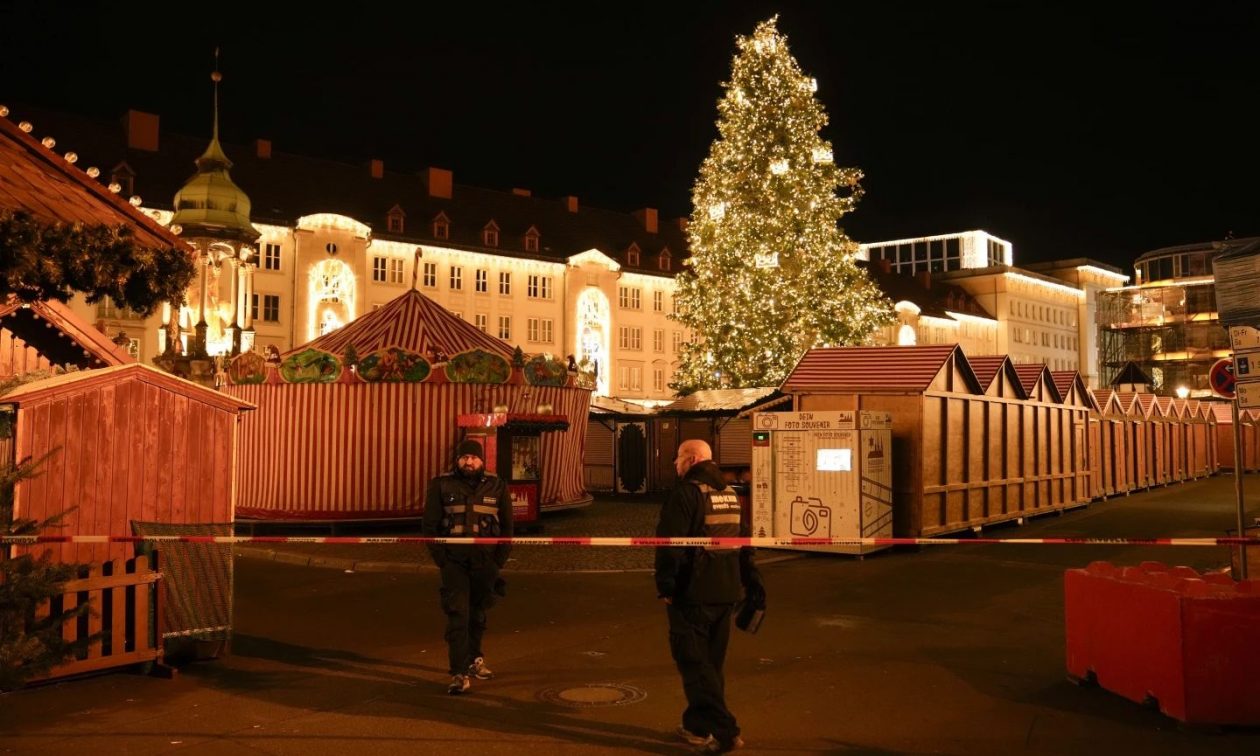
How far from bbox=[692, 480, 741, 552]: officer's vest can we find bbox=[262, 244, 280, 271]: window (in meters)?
45.3

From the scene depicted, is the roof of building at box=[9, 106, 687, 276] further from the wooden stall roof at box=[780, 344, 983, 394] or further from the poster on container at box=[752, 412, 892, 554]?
the poster on container at box=[752, 412, 892, 554]

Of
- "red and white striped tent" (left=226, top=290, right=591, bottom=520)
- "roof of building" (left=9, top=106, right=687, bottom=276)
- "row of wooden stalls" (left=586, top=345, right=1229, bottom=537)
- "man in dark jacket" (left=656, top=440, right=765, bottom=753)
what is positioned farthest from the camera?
"roof of building" (left=9, top=106, right=687, bottom=276)

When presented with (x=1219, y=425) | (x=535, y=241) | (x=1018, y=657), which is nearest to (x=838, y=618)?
(x=1018, y=657)

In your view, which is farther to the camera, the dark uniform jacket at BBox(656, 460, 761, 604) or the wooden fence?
the wooden fence

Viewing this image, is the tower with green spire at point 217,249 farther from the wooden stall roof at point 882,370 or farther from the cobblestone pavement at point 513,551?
the wooden stall roof at point 882,370

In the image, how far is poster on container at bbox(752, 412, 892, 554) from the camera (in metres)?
15.0

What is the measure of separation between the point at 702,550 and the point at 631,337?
5616 centimetres

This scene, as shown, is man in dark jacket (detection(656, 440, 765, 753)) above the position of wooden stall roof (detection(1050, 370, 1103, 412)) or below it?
below

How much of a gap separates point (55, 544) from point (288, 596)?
4.53 meters

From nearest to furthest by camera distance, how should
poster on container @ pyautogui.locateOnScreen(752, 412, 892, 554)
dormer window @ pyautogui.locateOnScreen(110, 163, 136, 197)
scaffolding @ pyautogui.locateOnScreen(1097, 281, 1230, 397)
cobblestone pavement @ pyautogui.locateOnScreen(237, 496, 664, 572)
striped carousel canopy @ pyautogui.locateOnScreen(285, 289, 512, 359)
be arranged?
1. cobblestone pavement @ pyautogui.locateOnScreen(237, 496, 664, 572)
2. poster on container @ pyautogui.locateOnScreen(752, 412, 892, 554)
3. striped carousel canopy @ pyautogui.locateOnScreen(285, 289, 512, 359)
4. dormer window @ pyautogui.locateOnScreen(110, 163, 136, 197)
5. scaffolding @ pyautogui.locateOnScreen(1097, 281, 1230, 397)

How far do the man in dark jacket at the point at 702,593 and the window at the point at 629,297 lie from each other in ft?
182

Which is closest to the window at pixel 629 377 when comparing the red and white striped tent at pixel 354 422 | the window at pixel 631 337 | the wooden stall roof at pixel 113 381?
the window at pixel 631 337

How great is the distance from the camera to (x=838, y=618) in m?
10.6

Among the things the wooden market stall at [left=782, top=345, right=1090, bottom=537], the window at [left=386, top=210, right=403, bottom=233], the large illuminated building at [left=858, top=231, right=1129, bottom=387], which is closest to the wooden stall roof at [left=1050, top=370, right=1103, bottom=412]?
the wooden market stall at [left=782, top=345, right=1090, bottom=537]
